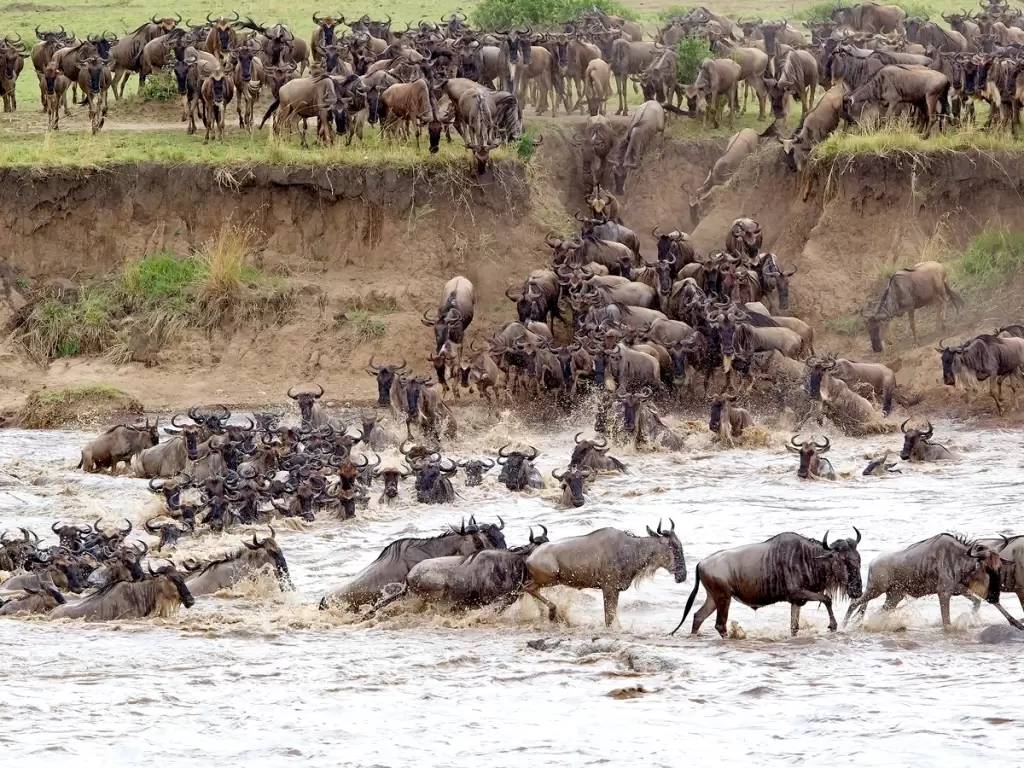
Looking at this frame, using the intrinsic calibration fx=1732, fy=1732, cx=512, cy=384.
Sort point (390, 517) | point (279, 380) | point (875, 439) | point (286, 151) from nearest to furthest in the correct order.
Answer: point (390, 517) → point (875, 439) → point (279, 380) → point (286, 151)

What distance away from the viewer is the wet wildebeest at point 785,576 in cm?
1106

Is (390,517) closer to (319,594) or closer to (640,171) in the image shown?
(319,594)

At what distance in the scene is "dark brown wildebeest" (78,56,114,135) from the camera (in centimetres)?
2544

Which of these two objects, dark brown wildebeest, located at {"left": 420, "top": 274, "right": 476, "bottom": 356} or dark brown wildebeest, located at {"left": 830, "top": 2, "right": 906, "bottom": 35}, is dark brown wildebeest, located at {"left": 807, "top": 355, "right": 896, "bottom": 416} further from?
dark brown wildebeest, located at {"left": 830, "top": 2, "right": 906, "bottom": 35}

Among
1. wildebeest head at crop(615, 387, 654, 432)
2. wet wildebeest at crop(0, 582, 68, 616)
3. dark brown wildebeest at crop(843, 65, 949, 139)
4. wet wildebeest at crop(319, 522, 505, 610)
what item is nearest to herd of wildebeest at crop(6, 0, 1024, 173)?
dark brown wildebeest at crop(843, 65, 949, 139)

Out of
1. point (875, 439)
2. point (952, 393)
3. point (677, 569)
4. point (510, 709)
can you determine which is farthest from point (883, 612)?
point (952, 393)

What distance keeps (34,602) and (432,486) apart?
438cm

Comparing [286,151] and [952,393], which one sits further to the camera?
[286,151]

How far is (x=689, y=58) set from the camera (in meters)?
26.1

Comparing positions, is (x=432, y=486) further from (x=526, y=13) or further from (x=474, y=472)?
(x=526, y=13)

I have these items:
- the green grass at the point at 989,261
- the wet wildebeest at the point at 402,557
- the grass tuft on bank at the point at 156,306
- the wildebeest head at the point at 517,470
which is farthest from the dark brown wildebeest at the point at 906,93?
the wet wildebeest at the point at 402,557

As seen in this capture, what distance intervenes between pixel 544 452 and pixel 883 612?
7298mm

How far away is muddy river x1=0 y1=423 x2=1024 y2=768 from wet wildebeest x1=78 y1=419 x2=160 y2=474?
4095 mm

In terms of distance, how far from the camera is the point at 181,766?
29.3 ft
